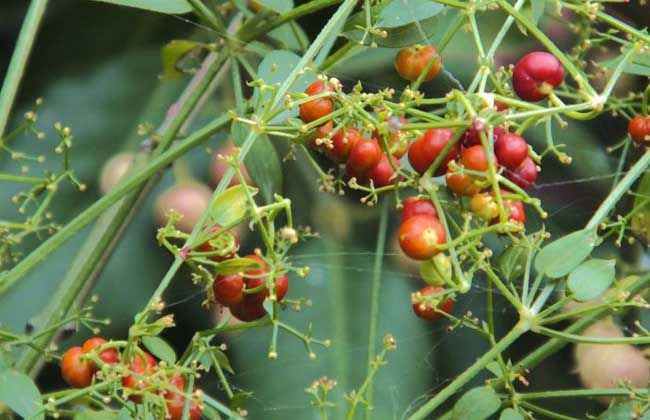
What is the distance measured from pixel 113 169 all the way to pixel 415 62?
42cm

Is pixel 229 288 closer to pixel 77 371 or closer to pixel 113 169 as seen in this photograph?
pixel 77 371

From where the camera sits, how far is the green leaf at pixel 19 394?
1.87 feet

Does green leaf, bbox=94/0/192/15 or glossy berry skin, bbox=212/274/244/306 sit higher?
green leaf, bbox=94/0/192/15

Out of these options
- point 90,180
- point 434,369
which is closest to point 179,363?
point 434,369

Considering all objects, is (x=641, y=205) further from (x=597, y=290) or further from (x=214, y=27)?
(x=214, y=27)

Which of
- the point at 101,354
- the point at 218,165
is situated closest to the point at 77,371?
the point at 101,354

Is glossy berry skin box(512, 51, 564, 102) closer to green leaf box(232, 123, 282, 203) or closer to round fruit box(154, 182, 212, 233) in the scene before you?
green leaf box(232, 123, 282, 203)

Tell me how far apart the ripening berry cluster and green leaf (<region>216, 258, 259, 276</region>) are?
0.20 ft

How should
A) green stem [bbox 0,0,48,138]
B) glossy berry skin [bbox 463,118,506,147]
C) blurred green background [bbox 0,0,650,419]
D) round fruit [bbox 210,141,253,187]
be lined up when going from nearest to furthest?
glossy berry skin [bbox 463,118,506,147] → green stem [bbox 0,0,48,138] → blurred green background [bbox 0,0,650,419] → round fruit [bbox 210,141,253,187]

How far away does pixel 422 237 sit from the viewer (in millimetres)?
574

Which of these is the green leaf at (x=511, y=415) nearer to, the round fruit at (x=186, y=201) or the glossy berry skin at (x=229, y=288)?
the glossy berry skin at (x=229, y=288)

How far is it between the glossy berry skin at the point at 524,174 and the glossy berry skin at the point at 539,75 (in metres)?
0.04

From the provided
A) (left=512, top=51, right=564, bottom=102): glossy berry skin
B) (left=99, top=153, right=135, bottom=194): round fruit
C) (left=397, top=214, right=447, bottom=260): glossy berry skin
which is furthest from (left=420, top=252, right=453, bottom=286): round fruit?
(left=99, top=153, right=135, bottom=194): round fruit

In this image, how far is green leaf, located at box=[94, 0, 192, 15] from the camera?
705 millimetres
